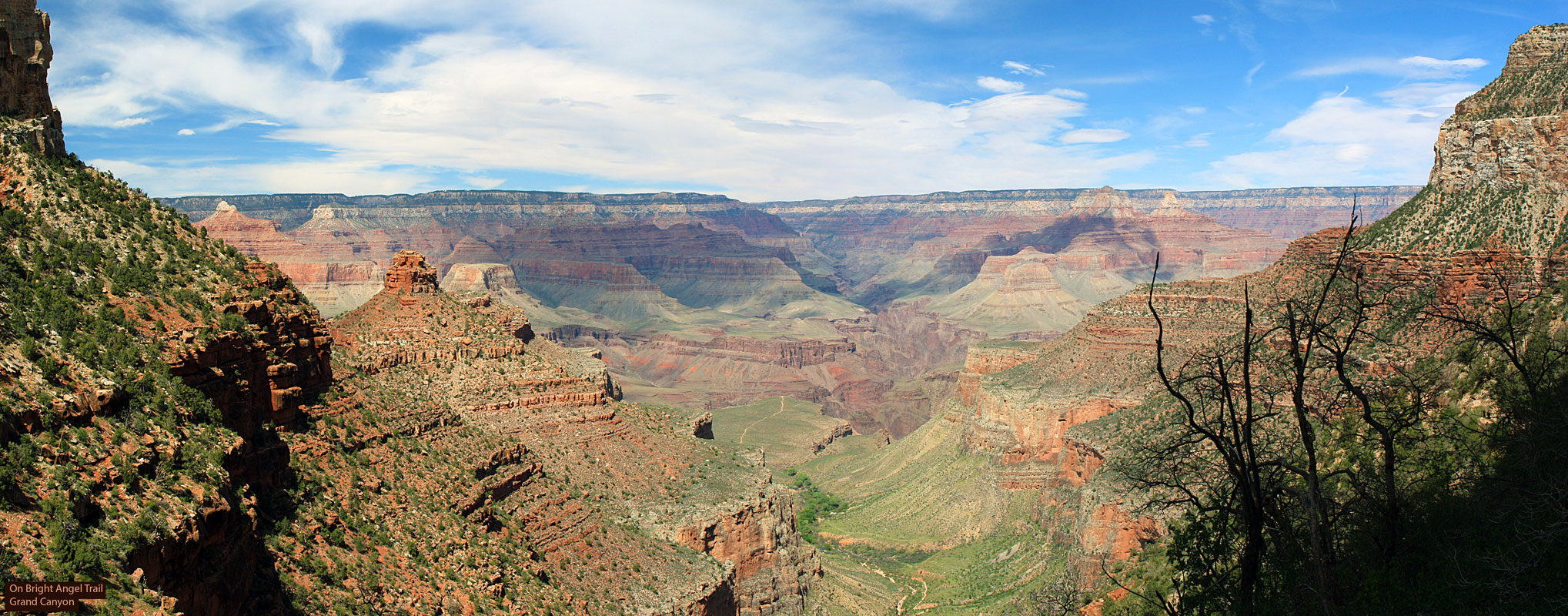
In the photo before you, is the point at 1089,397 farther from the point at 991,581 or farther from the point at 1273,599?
the point at 1273,599

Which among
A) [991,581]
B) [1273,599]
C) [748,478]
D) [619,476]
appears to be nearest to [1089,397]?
[991,581]

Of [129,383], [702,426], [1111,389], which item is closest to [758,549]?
[702,426]

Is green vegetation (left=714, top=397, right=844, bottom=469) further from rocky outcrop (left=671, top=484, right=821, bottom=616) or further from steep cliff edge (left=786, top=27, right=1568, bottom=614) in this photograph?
rocky outcrop (left=671, top=484, right=821, bottom=616)

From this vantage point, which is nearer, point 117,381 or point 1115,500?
point 117,381

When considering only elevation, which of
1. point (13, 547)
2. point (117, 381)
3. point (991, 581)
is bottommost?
point (991, 581)

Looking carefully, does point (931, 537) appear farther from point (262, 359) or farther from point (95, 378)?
point (95, 378)
